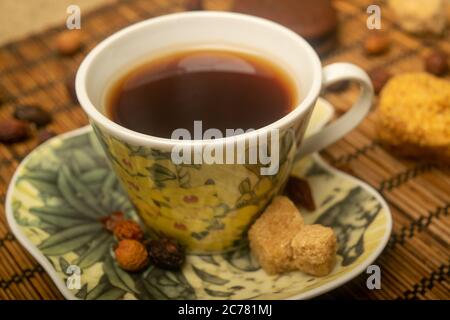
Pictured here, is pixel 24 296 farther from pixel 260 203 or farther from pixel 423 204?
pixel 423 204

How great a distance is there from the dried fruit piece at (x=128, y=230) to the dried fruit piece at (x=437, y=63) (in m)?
0.74

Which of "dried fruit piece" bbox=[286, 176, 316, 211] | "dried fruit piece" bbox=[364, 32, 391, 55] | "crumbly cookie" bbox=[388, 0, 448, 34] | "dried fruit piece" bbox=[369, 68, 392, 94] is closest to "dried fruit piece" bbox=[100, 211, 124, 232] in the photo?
"dried fruit piece" bbox=[286, 176, 316, 211]

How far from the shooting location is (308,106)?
734 mm

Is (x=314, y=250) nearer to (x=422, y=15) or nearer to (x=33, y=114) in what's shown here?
(x=33, y=114)

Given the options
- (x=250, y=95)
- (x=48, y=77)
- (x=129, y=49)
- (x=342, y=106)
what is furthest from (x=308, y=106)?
(x=48, y=77)

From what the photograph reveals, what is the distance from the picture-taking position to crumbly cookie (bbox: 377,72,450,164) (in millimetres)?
977

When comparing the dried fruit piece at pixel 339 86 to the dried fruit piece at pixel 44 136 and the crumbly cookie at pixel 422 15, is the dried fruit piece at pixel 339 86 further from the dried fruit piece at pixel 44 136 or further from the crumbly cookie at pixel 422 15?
the dried fruit piece at pixel 44 136

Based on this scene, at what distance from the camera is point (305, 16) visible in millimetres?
1281

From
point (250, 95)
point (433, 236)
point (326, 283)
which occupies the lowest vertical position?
point (433, 236)

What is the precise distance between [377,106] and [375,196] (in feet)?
1.16

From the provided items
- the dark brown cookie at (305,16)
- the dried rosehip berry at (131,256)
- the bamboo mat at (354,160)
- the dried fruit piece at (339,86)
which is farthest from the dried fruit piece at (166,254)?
the dark brown cookie at (305,16)

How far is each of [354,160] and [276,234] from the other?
318 mm

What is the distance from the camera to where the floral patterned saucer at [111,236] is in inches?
30.3

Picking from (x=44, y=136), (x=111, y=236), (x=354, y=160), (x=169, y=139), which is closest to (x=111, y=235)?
(x=111, y=236)
